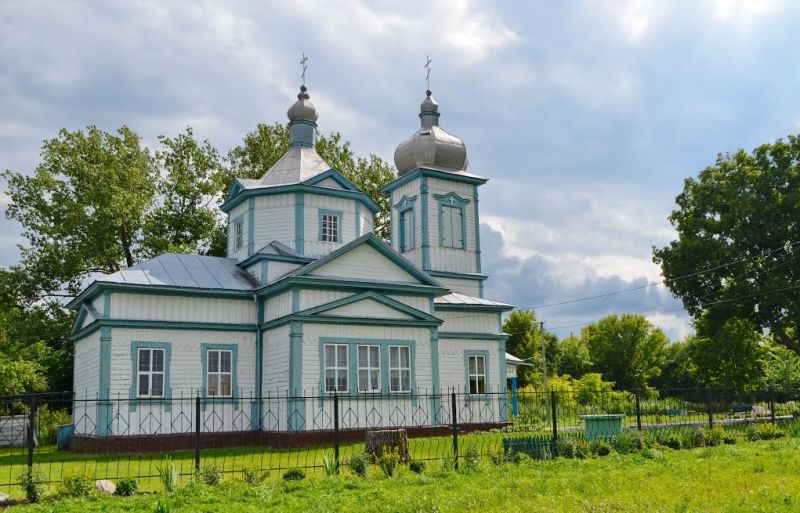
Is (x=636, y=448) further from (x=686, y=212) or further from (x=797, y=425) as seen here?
(x=686, y=212)

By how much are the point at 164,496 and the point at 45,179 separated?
27738 millimetres

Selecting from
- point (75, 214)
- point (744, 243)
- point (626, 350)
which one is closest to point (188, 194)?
point (75, 214)

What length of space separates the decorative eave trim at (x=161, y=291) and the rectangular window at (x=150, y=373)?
1.63m

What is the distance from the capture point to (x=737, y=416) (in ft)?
75.3

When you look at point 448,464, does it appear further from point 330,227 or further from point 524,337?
point 524,337

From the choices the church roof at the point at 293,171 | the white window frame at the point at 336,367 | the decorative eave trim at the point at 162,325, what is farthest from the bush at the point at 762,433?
the church roof at the point at 293,171

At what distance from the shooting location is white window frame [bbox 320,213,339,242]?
1017 inches

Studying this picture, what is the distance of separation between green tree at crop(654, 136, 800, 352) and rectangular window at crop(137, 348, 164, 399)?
20.2m

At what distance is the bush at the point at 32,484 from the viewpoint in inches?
426

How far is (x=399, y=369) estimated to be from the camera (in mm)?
22172

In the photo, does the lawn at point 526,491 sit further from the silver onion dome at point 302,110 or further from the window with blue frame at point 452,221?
the silver onion dome at point 302,110

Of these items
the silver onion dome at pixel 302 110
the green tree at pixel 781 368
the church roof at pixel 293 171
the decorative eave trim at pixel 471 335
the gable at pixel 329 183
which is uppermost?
the silver onion dome at pixel 302 110

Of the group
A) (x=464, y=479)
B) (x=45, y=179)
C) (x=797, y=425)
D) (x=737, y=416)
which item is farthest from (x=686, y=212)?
(x=45, y=179)

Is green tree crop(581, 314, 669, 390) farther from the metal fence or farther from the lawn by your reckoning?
the lawn
